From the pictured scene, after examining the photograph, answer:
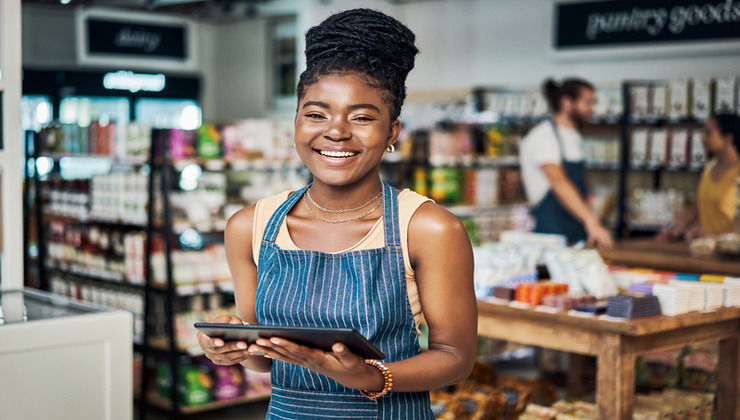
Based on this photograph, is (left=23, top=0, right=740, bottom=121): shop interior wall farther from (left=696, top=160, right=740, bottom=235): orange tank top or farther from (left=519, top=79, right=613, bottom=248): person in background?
(left=519, top=79, right=613, bottom=248): person in background

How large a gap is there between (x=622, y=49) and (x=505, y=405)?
18.2 feet

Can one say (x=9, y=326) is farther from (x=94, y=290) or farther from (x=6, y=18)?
(x=94, y=290)

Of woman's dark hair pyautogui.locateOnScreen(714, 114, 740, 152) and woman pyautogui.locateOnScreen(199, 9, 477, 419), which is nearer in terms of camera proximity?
woman pyautogui.locateOnScreen(199, 9, 477, 419)

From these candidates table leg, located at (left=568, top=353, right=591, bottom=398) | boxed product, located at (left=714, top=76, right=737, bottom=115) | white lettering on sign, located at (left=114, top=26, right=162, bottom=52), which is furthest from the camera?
white lettering on sign, located at (left=114, top=26, right=162, bottom=52)

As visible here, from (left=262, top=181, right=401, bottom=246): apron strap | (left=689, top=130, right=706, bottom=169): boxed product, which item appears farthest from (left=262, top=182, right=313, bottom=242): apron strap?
(left=689, top=130, right=706, bottom=169): boxed product

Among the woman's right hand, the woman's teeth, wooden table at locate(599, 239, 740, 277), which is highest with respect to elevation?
the woman's teeth

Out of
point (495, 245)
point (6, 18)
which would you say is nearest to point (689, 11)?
point (495, 245)

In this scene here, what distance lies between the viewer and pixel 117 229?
5949 millimetres

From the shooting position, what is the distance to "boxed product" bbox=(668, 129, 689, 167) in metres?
7.56

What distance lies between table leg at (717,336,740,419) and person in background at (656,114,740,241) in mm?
2005

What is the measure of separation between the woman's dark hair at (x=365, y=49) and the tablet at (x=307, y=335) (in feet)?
1.66

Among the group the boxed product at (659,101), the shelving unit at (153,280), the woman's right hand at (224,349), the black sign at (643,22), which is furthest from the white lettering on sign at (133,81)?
the woman's right hand at (224,349)

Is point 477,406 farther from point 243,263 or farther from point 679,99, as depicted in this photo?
point 679,99

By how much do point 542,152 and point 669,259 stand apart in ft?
3.67
